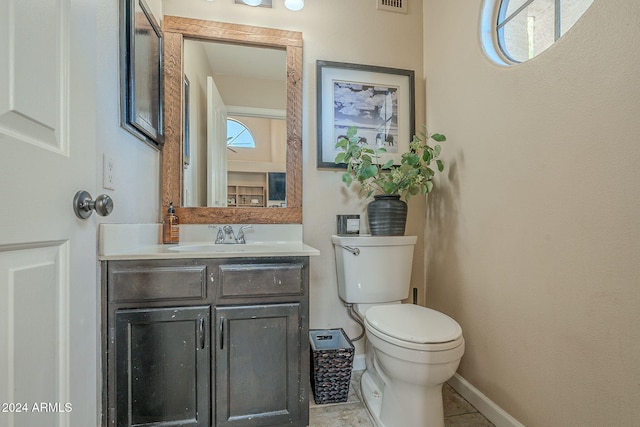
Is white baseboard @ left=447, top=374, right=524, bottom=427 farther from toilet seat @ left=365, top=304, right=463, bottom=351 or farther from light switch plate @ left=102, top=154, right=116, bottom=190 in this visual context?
light switch plate @ left=102, top=154, right=116, bottom=190

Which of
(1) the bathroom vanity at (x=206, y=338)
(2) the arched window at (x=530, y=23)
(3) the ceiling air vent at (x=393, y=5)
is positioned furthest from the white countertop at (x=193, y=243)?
(3) the ceiling air vent at (x=393, y=5)

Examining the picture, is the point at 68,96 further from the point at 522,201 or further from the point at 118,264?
the point at 522,201

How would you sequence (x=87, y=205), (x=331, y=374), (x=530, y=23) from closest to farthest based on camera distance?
(x=87, y=205), (x=530, y=23), (x=331, y=374)

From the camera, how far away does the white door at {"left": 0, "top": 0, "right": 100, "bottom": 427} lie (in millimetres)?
503

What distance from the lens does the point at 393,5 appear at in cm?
192

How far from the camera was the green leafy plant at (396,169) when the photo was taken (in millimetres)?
1659

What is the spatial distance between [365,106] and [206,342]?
5.18 ft

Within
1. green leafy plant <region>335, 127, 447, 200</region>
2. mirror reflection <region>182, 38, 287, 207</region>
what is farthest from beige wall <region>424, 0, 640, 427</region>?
mirror reflection <region>182, 38, 287, 207</region>

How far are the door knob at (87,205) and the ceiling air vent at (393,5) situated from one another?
6.50 feet

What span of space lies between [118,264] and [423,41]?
7.06 ft

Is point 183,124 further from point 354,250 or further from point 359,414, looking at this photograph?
point 359,414

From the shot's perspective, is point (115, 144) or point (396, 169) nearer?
point (115, 144)

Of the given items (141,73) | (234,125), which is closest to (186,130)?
(234,125)

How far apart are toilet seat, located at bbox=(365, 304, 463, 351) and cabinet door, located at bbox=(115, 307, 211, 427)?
72 cm
